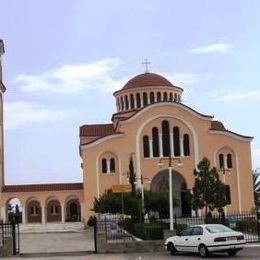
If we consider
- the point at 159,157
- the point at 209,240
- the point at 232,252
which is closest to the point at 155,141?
the point at 159,157

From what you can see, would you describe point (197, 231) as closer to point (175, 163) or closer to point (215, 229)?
point (215, 229)

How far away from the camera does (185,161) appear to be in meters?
59.1

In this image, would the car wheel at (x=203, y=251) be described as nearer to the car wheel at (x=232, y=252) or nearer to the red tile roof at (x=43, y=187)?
the car wheel at (x=232, y=252)

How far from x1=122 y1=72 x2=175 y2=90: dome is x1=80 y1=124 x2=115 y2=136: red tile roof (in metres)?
Answer: 4.75

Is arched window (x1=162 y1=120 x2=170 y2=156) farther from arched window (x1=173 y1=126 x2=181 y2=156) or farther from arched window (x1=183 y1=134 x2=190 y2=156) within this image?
arched window (x1=183 y1=134 x2=190 y2=156)

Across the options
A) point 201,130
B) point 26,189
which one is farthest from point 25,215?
point 201,130

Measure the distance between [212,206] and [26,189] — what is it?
76.8ft

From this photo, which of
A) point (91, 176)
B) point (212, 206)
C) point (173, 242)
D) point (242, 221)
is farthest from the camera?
point (91, 176)

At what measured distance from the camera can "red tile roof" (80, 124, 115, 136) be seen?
219ft

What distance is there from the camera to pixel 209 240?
73.3ft

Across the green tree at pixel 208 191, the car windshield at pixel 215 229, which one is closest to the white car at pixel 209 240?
the car windshield at pixel 215 229

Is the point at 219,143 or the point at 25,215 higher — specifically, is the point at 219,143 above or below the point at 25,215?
above

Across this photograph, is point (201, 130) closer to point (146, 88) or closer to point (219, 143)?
point (219, 143)

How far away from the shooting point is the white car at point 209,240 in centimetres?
2223
